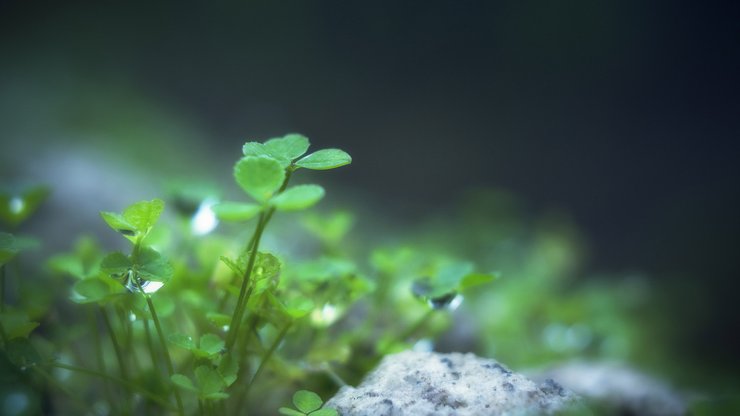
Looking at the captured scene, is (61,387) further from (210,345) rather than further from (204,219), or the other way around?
(204,219)

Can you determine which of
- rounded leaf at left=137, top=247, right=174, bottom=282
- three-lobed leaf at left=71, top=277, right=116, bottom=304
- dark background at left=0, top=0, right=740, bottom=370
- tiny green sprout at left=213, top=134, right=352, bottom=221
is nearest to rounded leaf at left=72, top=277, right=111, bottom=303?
three-lobed leaf at left=71, top=277, right=116, bottom=304

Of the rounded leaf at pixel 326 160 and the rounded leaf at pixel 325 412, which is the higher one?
the rounded leaf at pixel 326 160

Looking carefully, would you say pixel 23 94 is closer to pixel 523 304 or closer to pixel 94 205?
pixel 94 205

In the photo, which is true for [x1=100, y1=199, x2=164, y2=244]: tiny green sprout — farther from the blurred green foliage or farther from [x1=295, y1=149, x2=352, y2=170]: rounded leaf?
[x1=295, y1=149, x2=352, y2=170]: rounded leaf

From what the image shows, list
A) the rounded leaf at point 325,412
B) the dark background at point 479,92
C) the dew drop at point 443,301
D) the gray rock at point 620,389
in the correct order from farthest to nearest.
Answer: the dark background at point 479,92
the gray rock at point 620,389
the dew drop at point 443,301
the rounded leaf at point 325,412

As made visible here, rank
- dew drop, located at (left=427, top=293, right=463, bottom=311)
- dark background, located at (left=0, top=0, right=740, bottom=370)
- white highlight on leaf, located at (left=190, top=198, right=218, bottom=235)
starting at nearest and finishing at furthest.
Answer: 1. dew drop, located at (left=427, top=293, right=463, bottom=311)
2. white highlight on leaf, located at (left=190, top=198, right=218, bottom=235)
3. dark background, located at (left=0, top=0, right=740, bottom=370)

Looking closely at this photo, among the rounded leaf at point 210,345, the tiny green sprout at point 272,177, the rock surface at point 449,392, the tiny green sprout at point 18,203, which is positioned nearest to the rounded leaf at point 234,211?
the tiny green sprout at point 272,177

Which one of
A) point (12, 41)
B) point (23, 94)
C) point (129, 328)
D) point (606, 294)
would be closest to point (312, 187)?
point (129, 328)

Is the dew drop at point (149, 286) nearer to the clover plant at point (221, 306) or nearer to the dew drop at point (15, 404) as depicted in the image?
the clover plant at point (221, 306)
